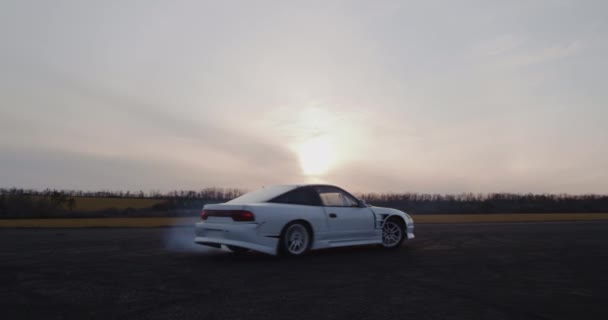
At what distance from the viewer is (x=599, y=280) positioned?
672 cm

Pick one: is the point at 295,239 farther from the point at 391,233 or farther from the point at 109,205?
the point at 109,205

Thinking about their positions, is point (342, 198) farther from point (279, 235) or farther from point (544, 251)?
point (544, 251)

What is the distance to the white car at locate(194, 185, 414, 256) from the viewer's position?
8.79m

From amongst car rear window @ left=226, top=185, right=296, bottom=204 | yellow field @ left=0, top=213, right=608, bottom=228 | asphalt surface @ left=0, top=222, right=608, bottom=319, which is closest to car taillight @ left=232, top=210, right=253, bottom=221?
car rear window @ left=226, top=185, right=296, bottom=204

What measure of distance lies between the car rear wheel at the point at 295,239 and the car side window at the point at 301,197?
0.44m

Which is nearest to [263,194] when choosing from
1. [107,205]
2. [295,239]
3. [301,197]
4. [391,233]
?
[301,197]

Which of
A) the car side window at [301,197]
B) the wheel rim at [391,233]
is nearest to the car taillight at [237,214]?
the car side window at [301,197]

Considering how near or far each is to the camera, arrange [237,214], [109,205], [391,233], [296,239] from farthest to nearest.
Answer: [109,205] → [391,233] → [296,239] → [237,214]

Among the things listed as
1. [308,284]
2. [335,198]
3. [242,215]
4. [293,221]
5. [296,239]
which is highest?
[335,198]

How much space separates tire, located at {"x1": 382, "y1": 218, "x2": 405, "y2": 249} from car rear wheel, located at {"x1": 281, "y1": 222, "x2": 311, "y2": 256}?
214 centimetres

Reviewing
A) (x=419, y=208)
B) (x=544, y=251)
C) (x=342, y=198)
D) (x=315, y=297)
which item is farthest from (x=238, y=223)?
(x=419, y=208)

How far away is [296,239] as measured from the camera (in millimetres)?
9297

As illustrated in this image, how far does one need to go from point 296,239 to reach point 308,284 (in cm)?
296

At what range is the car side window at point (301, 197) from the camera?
934 centimetres
